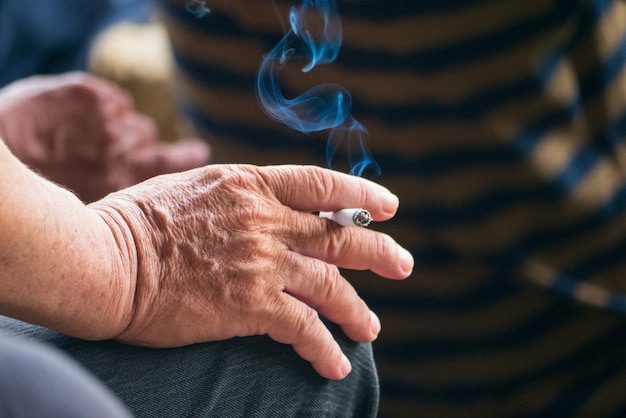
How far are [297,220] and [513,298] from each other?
0.52 metres

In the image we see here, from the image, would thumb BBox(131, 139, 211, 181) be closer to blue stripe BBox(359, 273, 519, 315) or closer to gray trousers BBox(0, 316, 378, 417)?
blue stripe BBox(359, 273, 519, 315)

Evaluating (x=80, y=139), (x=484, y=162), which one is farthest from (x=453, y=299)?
(x=80, y=139)

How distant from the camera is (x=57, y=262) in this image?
779mm

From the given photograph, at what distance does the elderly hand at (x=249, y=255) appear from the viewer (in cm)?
84

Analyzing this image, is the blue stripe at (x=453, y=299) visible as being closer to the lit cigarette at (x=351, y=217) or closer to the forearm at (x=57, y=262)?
the lit cigarette at (x=351, y=217)

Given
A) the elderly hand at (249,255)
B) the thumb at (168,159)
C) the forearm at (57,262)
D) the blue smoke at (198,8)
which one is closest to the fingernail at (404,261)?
the elderly hand at (249,255)

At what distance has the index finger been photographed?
877mm

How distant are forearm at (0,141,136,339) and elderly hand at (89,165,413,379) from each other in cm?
2

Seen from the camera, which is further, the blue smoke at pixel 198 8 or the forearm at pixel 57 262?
the blue smoke at pixel 198 8

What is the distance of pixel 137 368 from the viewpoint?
2.62ft

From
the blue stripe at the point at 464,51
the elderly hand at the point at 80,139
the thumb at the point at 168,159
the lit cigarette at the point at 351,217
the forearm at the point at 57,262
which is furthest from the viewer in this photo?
the thumb at the point at 168,159

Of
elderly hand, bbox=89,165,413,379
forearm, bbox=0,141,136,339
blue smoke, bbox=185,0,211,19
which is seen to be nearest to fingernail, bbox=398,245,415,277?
elderly hand, bbox=89,165,413,379

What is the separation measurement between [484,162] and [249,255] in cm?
48

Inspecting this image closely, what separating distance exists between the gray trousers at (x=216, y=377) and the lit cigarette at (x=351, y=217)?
0.41ft
